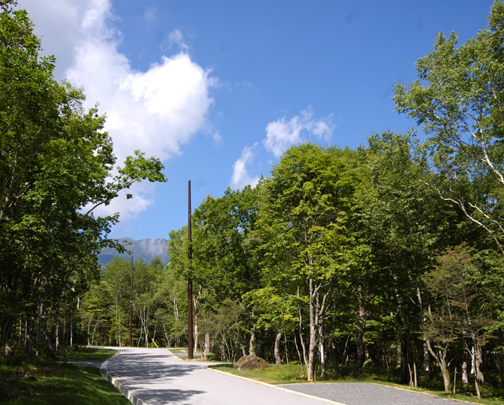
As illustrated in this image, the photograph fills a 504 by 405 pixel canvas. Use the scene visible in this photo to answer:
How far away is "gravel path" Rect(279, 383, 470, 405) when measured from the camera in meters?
10.7

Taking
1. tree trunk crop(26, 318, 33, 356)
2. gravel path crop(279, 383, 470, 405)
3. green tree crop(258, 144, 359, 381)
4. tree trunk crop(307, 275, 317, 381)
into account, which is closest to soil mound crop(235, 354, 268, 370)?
green tree crop(258, 144, 359, 381)

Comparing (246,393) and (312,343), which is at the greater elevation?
(312,343)

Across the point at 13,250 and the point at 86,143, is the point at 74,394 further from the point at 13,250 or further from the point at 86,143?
the point at 86,143

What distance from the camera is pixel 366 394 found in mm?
12000

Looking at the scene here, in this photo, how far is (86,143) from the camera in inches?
684

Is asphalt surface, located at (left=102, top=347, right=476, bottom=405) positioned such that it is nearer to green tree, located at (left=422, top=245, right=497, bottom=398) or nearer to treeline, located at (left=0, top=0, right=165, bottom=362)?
green tree, located at (left=422, top=245, right=497, bottom=398)

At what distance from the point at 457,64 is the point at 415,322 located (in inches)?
459

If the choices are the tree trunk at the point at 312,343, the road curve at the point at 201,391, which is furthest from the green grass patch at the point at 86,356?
the tree trunk at the point at 312,343

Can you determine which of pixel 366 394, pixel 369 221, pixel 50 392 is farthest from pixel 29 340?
pixel 369 221

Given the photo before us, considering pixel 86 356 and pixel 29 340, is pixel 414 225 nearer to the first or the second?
pixel 29 340

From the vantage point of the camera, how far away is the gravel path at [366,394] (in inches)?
420

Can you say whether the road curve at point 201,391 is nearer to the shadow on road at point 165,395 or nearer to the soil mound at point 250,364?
the shadow on road at point 165,395

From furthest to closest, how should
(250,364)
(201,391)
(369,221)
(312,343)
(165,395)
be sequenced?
(250,364) < (369,221) < (312,343) < (201,391) < (165,395)

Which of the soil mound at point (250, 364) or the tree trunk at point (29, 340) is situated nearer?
the tree trunk at point (29, 340)
